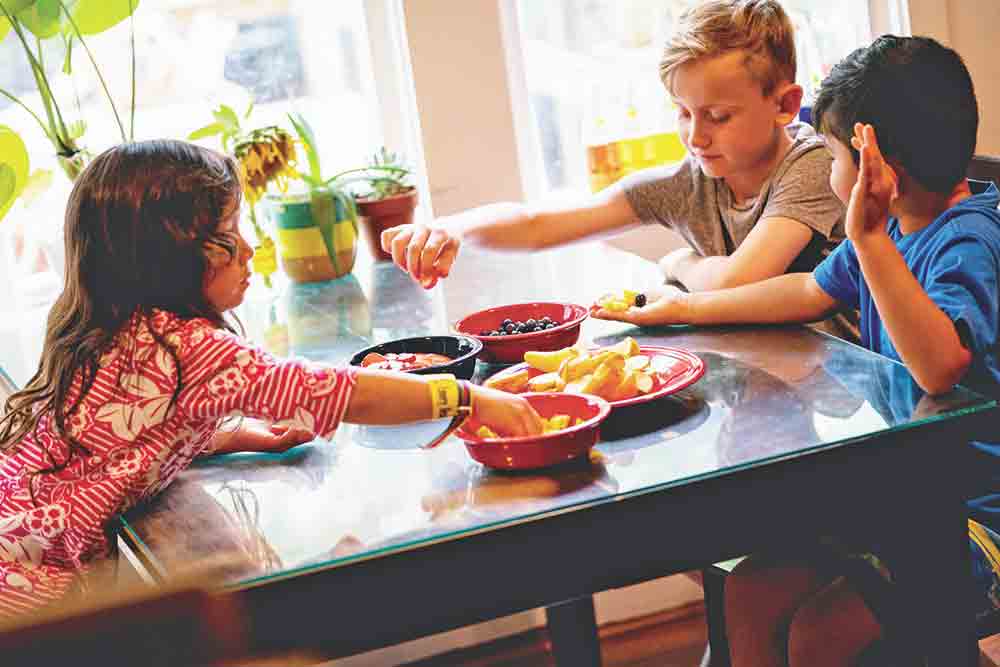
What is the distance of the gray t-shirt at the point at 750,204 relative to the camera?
2016 millimetres

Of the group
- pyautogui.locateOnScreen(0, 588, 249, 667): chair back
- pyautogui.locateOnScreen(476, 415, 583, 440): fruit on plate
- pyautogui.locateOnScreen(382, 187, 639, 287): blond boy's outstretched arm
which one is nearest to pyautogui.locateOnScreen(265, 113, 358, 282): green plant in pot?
pyautogui.locateOnScreen(382, 187, 639, 287): blond boy's outstretched arm

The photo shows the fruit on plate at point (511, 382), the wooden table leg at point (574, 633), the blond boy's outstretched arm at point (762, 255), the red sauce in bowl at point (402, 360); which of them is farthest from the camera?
the wooden table leg at point (574, 633)

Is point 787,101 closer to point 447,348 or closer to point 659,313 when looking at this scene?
point 659,313

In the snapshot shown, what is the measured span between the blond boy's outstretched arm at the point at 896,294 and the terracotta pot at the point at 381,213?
4.10 ft

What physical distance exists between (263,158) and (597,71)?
87 cm

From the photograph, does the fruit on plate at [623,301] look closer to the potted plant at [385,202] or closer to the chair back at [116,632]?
the potted plant at [385,202]

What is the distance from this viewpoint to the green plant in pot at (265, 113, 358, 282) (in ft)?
8.43

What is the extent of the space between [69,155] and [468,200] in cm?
79

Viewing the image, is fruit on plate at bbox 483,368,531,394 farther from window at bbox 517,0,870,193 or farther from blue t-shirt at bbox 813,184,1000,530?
window at bbox 517,0,870,193

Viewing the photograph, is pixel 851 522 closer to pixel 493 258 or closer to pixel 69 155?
pixel 493 258

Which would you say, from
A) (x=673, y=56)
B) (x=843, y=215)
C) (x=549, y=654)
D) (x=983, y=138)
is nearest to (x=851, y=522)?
(x=843, y=215)

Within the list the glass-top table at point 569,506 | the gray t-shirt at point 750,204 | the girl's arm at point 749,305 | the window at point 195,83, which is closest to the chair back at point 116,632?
the glass-top table at point 569,506

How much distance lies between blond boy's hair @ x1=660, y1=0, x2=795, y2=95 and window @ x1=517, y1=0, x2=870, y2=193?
2.96ft

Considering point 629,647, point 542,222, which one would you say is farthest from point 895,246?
point 629,647
